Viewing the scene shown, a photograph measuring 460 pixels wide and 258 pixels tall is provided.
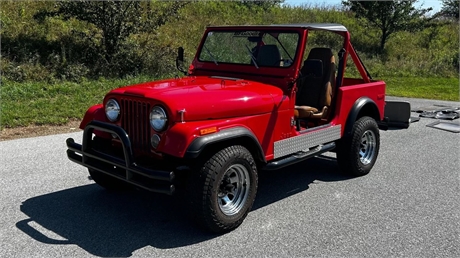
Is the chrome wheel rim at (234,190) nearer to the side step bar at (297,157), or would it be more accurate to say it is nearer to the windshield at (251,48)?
the side step bar at (297,157)

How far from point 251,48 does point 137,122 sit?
1748mm

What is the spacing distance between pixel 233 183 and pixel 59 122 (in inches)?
197

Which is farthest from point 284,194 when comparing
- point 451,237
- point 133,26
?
point 133,26

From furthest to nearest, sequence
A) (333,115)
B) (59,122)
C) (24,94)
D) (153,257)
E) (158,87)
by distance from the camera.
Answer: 1. (24,94)
2. (59,122)
3. (333,115)
4. (158,87)
5. (153,257)

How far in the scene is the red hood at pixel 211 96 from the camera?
377 cm

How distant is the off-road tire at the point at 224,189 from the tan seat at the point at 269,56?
1356 millimetres

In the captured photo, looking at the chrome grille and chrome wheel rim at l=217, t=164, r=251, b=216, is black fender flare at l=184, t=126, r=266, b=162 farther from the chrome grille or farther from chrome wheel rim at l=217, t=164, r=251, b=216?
the chrome grille

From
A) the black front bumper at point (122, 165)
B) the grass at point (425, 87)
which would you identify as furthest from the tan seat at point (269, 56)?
the grass at point (425, 87)

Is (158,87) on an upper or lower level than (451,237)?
upper

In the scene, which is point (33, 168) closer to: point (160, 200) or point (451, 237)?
point (160, 200)

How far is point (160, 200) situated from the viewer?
4566 millimetres

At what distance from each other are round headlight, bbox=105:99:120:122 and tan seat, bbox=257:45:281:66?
5.52 feet

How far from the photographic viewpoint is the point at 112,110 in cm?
409

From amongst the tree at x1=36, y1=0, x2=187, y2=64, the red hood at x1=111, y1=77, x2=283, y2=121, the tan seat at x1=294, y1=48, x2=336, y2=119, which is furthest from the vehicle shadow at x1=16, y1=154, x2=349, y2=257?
the tree at x1=36, y1=0, x2=187, y2=64
